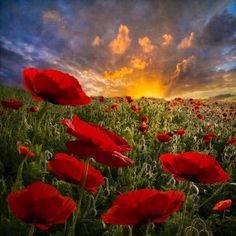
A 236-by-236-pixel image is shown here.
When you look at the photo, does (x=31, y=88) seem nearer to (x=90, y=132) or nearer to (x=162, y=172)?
(x=90, y=132)

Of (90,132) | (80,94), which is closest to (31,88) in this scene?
(80,94)

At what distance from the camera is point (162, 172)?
13.5ft

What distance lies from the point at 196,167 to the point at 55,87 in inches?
23.0

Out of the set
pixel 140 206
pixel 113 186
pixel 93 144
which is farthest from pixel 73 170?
pixel 113 186

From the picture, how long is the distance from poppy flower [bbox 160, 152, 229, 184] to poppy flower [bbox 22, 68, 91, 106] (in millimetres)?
Answer: 402

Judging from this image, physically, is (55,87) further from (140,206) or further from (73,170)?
(140,206)

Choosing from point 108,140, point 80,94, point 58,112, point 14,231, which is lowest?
point 14,231

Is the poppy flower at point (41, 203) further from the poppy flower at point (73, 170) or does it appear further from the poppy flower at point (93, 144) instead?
the poppy flower at point (73, 170)

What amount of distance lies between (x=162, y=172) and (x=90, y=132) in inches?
115

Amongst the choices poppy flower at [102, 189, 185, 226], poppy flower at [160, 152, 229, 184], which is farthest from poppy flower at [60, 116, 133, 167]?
poppy flower at [160, 152, 229, 184]

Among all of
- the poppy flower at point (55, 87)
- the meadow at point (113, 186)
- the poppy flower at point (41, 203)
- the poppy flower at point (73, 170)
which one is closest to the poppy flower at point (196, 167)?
the meadow at point (113, 186)

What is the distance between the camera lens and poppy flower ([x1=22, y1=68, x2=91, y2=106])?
5.42 feet

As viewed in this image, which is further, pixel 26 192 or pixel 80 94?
pixel 80 94

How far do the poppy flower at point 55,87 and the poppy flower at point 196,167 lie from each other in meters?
0.40
